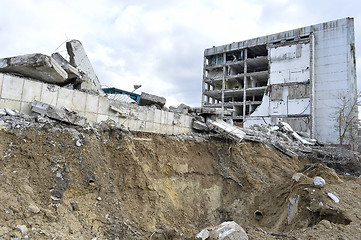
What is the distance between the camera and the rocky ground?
3904 millimetres

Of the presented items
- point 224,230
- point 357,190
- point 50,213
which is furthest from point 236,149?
point 50,213

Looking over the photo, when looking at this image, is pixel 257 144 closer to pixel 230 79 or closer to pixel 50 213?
pixel 50 213

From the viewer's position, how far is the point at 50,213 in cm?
375

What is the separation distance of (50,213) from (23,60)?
3.47 metres

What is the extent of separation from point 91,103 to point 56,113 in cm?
114

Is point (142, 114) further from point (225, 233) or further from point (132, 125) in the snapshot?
point (225, 233)

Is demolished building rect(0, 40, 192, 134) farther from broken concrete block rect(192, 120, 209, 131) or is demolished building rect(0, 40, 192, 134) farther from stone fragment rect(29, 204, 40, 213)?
stone fragment rect(29, 204, 40, 213)

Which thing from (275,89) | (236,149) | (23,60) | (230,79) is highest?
(230,79)

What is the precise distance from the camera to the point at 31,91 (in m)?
4.92

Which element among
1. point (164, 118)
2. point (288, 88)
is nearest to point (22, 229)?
point (164, 118)

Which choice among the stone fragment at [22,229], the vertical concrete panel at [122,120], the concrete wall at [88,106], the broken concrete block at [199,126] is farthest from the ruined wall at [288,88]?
the stone fragment at [22,229]

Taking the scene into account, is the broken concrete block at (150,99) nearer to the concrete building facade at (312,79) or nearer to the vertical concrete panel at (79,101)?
the vertical concrete panel at (79,101)

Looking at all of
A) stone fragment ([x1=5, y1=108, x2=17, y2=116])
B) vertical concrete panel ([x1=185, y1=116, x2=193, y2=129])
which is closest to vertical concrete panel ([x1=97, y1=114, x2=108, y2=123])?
stone fragment ([x1=5, y1=108, x2=17, y2=116])

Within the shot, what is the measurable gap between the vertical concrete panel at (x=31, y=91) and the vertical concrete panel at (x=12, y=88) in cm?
8
